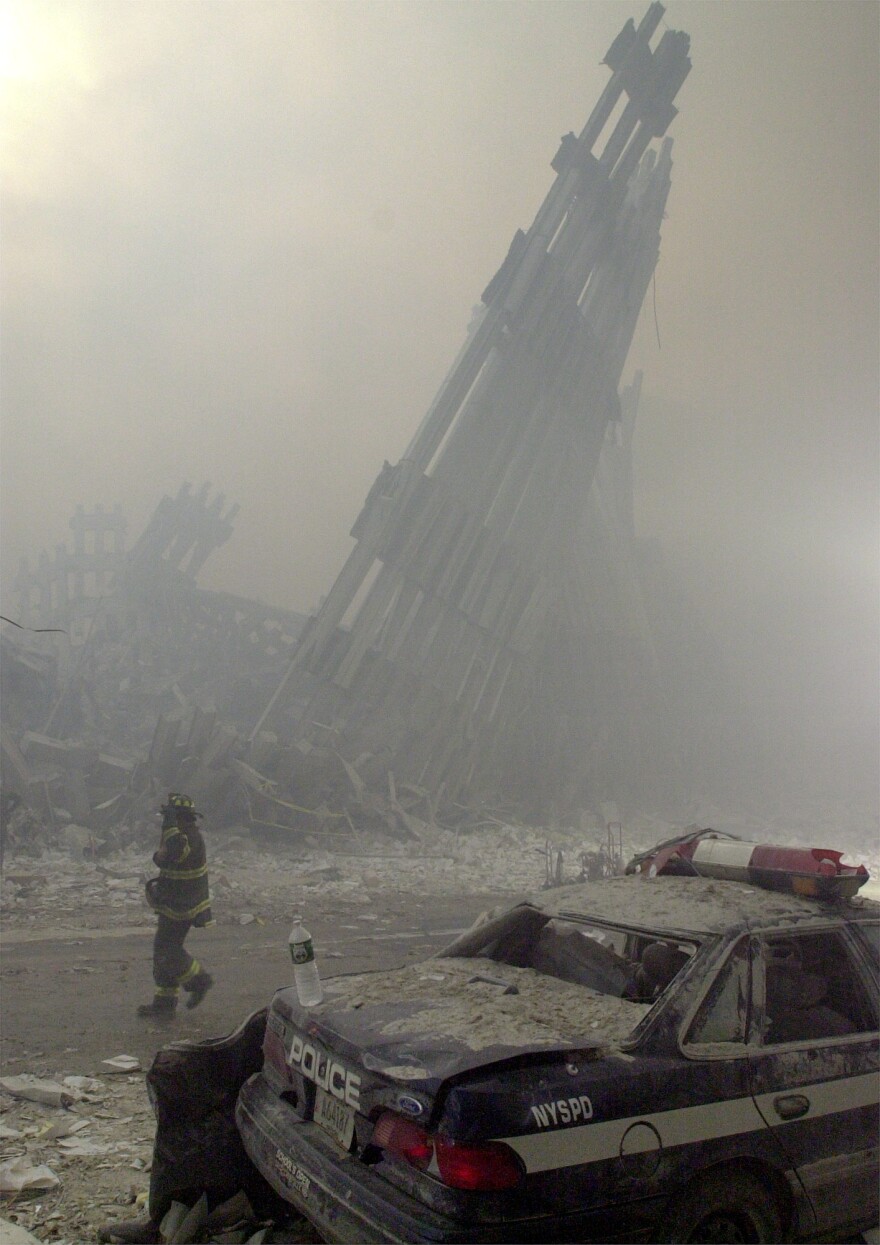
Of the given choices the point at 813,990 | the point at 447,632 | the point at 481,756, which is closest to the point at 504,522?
the point at 447,632

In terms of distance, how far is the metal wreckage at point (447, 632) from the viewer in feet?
43.8

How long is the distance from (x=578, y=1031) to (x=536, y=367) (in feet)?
56.8

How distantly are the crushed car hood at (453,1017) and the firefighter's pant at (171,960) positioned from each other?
2849mm

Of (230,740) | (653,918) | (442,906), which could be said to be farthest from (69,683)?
(653,918)

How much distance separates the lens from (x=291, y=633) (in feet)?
79.3

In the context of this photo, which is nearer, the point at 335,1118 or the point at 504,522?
the point at 335,1118

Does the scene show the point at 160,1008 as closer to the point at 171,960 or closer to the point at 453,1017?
the point at 171,960

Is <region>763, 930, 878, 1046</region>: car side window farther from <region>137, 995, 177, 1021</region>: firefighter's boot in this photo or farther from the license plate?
<region>137, 995, 177, 1021</region>: firefighter's boot

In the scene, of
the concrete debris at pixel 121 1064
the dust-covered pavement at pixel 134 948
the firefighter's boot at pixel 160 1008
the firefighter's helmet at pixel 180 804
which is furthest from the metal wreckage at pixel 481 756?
the firefighter's helmet at pixel 180 804

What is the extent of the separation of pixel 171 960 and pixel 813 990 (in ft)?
13.5

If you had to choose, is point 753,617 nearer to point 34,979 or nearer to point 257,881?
point 257,881

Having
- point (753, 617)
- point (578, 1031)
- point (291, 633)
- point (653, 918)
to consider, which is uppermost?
point (753, 617)

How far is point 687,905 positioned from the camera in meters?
3.27

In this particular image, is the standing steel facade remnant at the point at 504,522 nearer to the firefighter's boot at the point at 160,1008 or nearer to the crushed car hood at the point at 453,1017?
the firefighter's boot at the point at 160,1008
